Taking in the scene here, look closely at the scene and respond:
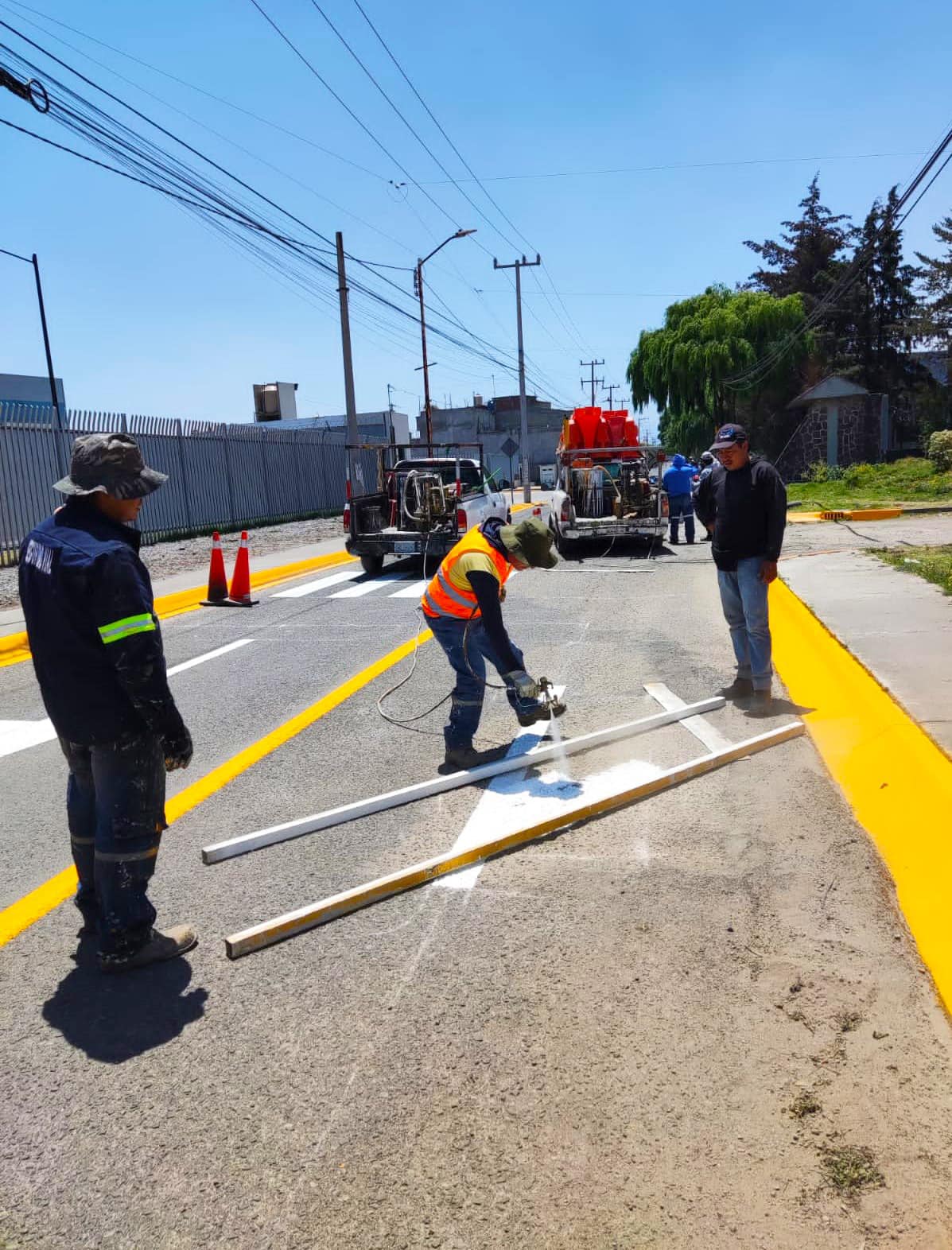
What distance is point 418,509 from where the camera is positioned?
16828 millimetres

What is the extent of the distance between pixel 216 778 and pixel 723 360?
46.5 m

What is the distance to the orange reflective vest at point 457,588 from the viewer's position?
5.49 m

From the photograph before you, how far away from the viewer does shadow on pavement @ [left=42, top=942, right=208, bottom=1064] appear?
3029 mm

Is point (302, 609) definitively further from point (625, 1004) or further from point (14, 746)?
point (625, 1004)

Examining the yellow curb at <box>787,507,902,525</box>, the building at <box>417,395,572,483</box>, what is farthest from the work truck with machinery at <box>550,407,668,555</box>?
the building at <box>417,395,572,483</box>

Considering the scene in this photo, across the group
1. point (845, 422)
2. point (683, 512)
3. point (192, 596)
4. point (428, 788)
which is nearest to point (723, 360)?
point (845, 422)

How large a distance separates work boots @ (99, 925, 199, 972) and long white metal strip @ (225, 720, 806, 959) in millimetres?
168

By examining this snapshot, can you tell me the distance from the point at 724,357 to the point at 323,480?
2408 cm

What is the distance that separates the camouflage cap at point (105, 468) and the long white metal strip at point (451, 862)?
5.24 ft

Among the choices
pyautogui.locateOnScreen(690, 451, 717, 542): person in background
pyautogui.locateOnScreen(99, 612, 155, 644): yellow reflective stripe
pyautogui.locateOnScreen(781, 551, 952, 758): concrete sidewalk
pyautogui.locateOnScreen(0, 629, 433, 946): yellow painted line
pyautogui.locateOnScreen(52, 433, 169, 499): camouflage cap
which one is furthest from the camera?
pyautogui.locateOnScreen(690, 451, 717, 542): person in background

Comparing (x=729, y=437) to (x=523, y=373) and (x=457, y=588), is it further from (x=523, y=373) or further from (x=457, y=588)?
(x=523, y=373)

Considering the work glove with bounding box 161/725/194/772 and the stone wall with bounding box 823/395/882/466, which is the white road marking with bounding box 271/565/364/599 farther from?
the stone wall with bounding box 823/395/882/466

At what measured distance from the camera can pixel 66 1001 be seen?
328 centimetres

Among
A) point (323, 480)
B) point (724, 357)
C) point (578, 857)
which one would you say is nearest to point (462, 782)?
point (578, 857)
